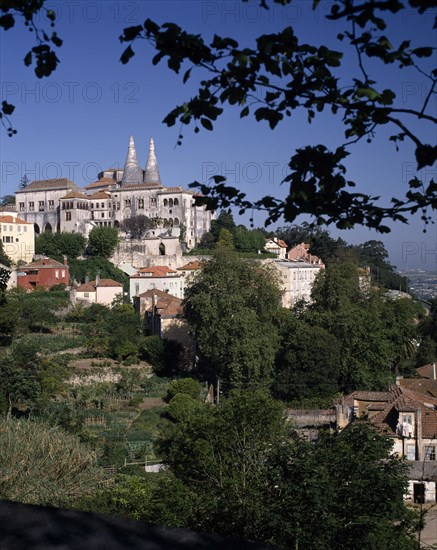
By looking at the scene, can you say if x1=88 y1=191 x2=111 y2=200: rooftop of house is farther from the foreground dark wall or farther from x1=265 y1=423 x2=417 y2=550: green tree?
the foreground dark wall

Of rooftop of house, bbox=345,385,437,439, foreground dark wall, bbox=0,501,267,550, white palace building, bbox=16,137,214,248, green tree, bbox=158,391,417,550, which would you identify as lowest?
rooftop of house, bbox=345,385,437,439

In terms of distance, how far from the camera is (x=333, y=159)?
3.67 metres

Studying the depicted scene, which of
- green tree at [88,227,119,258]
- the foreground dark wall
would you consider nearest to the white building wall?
green tree at [88,227,119,258]

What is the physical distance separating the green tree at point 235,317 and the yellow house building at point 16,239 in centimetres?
2294

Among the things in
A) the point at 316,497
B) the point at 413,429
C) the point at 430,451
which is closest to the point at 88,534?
the point at 316,497

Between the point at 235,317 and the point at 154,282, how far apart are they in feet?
59.1

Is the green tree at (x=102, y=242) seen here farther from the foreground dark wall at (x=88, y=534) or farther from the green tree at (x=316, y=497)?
the foreground dark wall at (x=88, y=534)

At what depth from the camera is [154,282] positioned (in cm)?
4762

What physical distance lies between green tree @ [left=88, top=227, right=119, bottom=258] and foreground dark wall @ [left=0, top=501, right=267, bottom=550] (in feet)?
178

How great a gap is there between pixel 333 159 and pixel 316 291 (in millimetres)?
32123

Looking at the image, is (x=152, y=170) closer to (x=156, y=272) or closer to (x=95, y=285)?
(x=156, y=272)

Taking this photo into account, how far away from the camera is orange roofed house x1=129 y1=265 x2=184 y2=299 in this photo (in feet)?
156

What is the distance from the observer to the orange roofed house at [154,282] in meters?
47.5

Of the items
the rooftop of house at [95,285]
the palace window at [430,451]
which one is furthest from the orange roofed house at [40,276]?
the palace window at [430,451]
